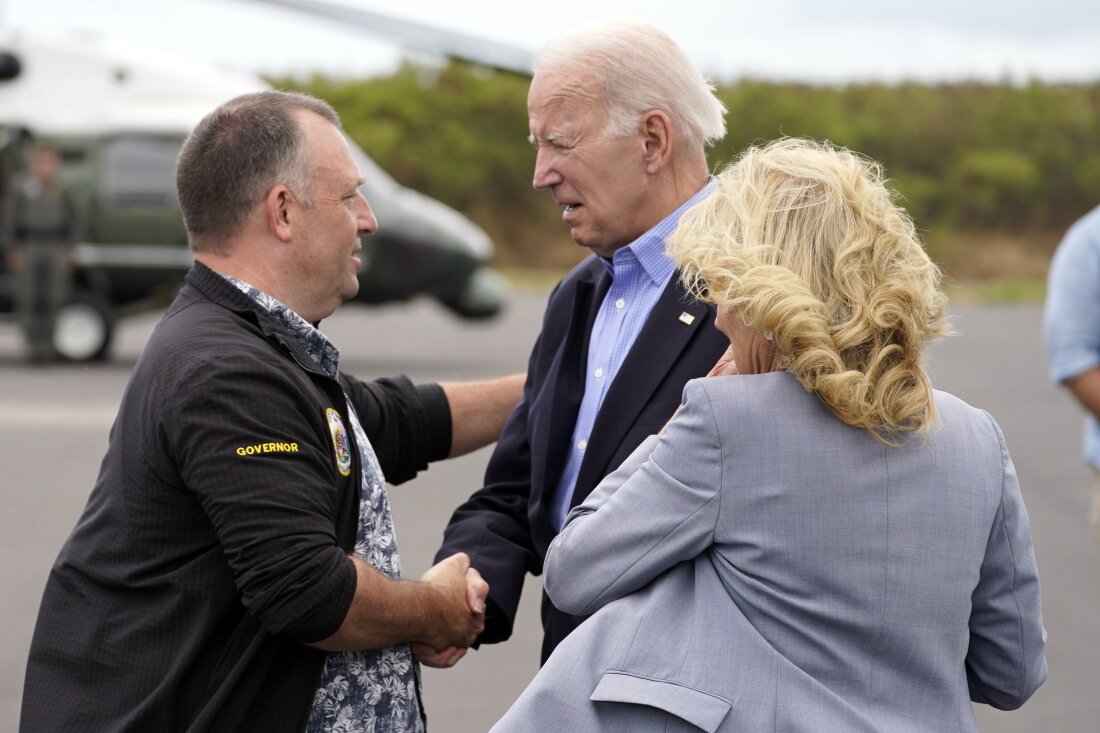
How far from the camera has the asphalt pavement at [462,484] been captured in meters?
5.13

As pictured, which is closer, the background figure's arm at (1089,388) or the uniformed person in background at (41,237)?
the background figure's arm at (1089,388)

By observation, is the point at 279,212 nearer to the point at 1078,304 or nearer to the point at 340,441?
the point at 340,441

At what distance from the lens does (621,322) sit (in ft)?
9.12

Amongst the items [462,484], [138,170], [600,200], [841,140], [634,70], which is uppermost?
[634,70]

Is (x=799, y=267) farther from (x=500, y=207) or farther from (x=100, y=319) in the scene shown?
(x=500, y=207)

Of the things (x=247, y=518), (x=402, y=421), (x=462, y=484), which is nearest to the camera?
(x=247, y=518)

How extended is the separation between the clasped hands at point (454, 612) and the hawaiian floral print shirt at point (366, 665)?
0.05 m

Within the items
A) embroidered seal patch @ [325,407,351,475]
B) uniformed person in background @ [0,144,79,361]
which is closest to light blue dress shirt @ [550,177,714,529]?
embroidered seal patch @ [325,407,351,475]

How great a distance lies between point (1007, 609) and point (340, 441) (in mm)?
1136

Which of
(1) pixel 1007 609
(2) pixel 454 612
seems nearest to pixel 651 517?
(1) pixel 1007 609

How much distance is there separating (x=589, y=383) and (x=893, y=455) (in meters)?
0.94

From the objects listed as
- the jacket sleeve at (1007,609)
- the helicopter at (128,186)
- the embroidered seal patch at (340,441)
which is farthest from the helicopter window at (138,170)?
the jacket sleeve at (1007,609)

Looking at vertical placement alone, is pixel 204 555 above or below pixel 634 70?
below

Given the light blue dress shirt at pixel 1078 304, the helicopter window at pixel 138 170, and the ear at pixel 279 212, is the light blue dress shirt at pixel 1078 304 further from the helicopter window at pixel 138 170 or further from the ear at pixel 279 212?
the helicopter window at pixel 138 170
